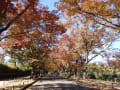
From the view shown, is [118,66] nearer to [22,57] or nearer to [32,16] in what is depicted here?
[22,57]

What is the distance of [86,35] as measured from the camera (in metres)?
19.6

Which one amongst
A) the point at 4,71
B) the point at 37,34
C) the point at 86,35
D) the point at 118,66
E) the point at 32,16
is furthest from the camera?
the point at 118,66

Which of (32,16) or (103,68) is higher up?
(32,16)

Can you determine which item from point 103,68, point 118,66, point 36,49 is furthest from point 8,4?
point 103,68

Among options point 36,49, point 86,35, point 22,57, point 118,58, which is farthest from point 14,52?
point 118,58

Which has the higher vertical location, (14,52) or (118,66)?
(14,52)

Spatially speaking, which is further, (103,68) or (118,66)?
(103,68)

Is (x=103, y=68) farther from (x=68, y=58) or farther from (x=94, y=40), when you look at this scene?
(x=94, y=40)

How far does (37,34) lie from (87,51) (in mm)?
11301

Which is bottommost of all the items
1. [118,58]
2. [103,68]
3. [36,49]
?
[103,68]

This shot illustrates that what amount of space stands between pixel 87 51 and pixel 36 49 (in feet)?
35.6

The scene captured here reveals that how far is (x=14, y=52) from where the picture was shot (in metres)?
26.1

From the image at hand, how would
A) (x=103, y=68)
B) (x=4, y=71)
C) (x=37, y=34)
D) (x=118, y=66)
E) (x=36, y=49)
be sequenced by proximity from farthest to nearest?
1. (x=103, y=68)
2. (x=118, y=66)
3. (x=4, y=71)
4. (x=36, y=49)
5. (x=37, y=34)

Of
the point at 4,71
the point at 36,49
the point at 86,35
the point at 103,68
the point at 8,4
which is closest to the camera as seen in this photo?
the point at 8,4
